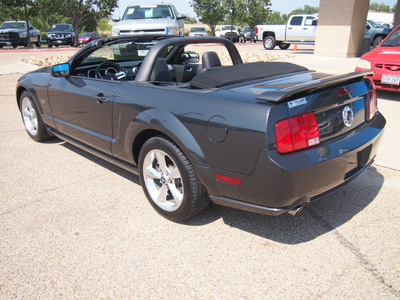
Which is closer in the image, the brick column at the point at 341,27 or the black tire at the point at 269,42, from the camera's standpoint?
the brick column at the point at 341,27

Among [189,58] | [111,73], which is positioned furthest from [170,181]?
[189,58]

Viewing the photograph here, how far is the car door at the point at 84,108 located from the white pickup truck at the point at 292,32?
1865cm

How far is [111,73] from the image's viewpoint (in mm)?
3994

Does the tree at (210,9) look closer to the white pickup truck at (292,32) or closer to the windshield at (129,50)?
the white pickup truck at (292,32)

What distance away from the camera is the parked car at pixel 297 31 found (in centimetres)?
1890

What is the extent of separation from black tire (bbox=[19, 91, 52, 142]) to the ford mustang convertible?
4.34 feet

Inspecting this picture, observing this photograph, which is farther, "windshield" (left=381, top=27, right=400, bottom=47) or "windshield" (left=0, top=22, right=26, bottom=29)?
"windshield" (left=0, top=22, right=26, bottom=29)

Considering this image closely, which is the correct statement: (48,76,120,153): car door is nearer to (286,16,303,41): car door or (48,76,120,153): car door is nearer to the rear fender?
the rear fender

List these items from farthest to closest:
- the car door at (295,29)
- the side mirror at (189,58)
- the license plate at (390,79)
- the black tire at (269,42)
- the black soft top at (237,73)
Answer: the black tire at (269,42)
the car door at (295,29)
the license plate at (390,79)
the side mirror at (189,58)
the black soft top at (237,73)

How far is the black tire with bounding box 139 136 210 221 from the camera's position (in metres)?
2.64

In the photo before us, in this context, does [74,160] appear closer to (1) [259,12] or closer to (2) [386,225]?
(2) [386,225]

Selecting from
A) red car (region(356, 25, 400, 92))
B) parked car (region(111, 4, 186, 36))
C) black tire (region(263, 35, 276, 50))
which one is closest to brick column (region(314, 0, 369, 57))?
parked car (region(111, 4, 186, 36))

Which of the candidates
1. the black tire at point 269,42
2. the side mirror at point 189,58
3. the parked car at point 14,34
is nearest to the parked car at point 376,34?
the black tire at point 269,42

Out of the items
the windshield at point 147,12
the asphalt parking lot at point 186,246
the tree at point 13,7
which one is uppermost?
the tree at point 13,7
